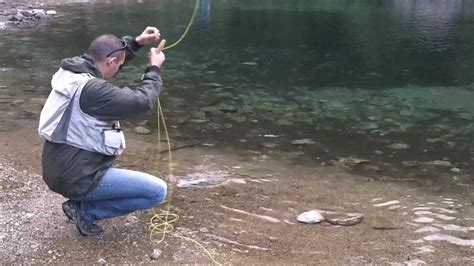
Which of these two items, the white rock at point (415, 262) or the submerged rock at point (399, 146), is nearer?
the white rock at point (415, 262)

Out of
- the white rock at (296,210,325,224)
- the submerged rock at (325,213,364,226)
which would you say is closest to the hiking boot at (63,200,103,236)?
the white rock at (296,210,325,224)

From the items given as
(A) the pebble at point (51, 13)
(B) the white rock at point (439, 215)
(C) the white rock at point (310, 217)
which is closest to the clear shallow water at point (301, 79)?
(A) the pebble at point (51, 13)

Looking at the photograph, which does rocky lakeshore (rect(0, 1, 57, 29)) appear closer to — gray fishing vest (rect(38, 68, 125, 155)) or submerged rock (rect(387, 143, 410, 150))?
submerged rock (rect(387, 143, 410, 150))

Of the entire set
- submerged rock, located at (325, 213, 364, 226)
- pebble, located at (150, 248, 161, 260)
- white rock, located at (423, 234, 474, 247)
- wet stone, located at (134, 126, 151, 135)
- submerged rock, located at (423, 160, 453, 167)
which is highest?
pebble, located at (150, 248, 161, 260)

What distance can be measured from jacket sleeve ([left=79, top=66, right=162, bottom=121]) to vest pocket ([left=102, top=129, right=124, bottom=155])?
14 cm

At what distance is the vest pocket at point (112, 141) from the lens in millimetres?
4848

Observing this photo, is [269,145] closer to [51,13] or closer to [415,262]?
[415,262]

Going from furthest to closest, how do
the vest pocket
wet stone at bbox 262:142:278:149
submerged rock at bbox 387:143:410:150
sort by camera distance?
submerged rock at bbox 387:143:410:150, wet stone at bbox 262:142:278:149, the vest pocket

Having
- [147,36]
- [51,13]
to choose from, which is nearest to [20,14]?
[51,13]

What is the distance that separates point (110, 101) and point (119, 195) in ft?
3.33

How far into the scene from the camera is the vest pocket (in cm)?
485

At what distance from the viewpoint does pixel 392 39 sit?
23047 millimetres

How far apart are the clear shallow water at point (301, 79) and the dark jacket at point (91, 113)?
467cm

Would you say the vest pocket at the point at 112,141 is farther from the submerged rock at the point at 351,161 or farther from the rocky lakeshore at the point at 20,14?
the rocky lakeshore at the point at 20,14
